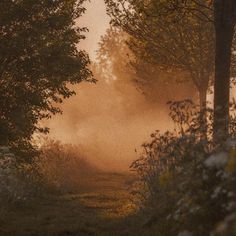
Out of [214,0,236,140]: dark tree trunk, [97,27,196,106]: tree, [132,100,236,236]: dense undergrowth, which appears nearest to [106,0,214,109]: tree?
[97,27,196,106]: tree

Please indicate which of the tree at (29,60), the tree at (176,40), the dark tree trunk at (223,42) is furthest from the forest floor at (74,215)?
the tree at (176,40)

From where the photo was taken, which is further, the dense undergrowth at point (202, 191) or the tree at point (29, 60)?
the tree at point (29, 60)

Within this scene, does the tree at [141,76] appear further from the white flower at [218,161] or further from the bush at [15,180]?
the white flower at [218,161]

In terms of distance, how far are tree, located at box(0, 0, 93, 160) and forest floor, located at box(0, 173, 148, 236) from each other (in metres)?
3.05

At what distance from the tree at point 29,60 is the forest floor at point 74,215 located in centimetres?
305

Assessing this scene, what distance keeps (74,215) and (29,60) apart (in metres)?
7.23

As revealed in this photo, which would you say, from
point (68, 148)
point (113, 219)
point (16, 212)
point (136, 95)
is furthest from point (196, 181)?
point (136, 95)

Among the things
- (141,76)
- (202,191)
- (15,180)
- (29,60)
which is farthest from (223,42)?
→ (141,76)

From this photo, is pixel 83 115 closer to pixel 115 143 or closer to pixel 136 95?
pixel 136 95

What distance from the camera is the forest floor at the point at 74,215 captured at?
11117 millimetres

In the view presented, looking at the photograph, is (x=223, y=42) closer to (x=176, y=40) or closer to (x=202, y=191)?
(x=202, y=191)

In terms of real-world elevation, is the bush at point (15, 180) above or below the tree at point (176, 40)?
below

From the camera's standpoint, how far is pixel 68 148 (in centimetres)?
3353

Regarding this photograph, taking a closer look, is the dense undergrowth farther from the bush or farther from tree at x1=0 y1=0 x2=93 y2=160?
tree at x1=0 y1=0 x2=93 y2=160
